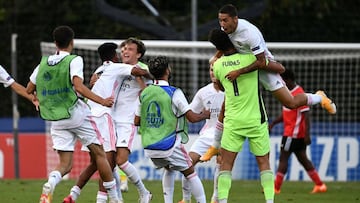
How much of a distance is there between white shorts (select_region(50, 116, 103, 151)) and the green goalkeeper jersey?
162cm

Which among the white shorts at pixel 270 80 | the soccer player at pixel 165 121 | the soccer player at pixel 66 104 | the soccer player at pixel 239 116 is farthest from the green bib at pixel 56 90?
the white shorts at pixel 270 80

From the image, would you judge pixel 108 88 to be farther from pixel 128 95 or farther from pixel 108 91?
pixel 128 95

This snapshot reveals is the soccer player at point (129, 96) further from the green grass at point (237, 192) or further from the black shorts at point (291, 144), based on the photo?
the black shorts at point (291, 144)

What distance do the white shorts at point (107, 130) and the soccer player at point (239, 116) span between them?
1.82 m

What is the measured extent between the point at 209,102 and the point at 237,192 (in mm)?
2914

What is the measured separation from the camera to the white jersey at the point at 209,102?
15125mm

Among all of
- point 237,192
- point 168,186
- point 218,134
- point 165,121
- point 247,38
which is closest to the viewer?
point 247,38

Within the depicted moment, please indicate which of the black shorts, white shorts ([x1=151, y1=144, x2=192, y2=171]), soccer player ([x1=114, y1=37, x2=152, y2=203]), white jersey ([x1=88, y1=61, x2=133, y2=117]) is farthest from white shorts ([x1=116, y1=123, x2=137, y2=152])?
the black shorts

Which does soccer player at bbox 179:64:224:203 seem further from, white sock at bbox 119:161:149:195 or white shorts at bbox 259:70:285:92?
white shorts at bbox 259:70:285:92

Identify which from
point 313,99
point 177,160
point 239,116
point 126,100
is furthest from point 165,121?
point 313,99

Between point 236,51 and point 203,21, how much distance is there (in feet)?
49.6

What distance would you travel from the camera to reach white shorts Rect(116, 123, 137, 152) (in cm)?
1432

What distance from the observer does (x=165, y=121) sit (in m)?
12.9

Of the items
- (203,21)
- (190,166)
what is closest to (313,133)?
(203,21)
